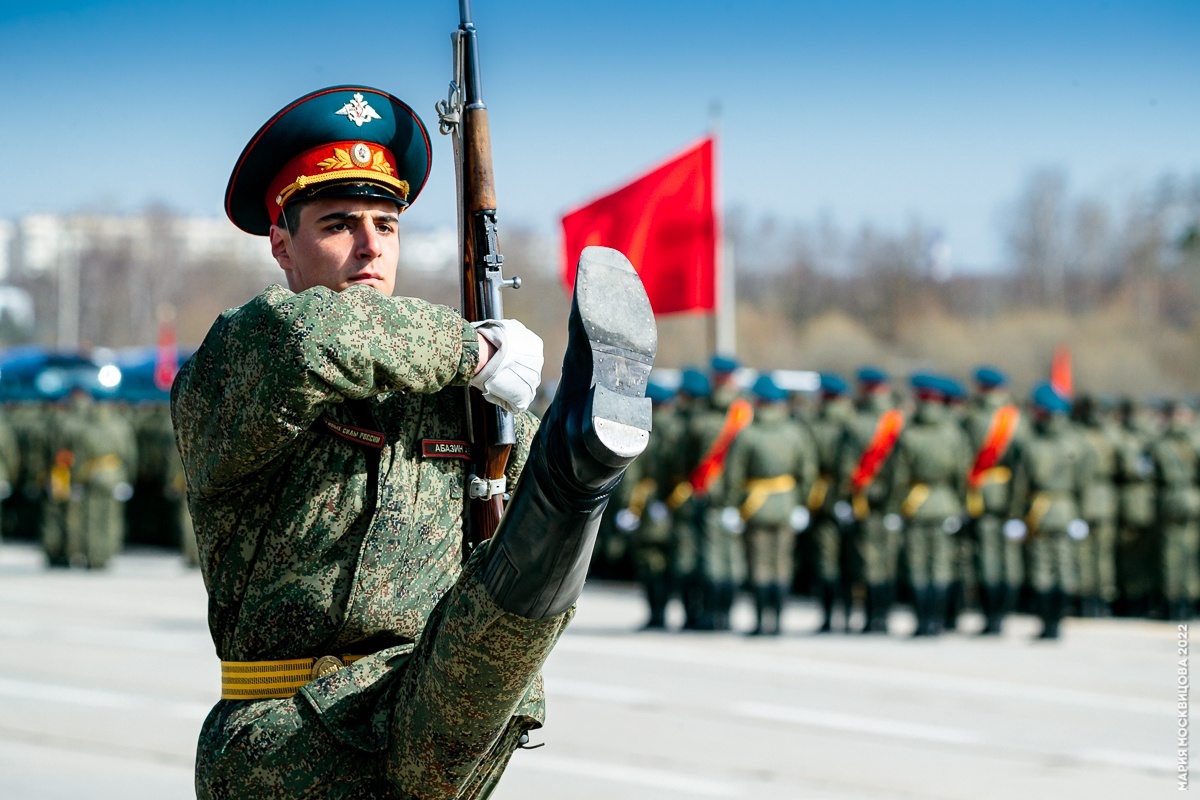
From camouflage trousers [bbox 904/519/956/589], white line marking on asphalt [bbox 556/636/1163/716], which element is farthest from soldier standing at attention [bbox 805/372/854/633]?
white line marking on asphalt [bbox 556/636/1163/716]

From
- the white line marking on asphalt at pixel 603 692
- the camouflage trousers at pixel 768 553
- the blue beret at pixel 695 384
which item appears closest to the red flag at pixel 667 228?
the blue beret at pixel 695 384

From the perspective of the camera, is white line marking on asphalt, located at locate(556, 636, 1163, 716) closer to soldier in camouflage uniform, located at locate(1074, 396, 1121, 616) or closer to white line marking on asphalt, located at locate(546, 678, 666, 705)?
white line marking on asphalt, located at locate(546, 678, 666, 705)

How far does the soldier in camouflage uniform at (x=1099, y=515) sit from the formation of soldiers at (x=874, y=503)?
0.20ft

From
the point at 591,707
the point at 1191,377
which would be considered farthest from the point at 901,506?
the point at 1191,377

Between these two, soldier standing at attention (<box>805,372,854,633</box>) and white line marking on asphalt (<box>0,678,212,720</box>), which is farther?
soldier standing at attention (<box>805,372,854,633</box>)

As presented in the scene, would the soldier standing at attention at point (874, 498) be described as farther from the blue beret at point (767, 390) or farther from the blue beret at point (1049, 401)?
the blue beret at point (1049, 401)

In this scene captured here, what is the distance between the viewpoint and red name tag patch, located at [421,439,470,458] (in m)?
2.82

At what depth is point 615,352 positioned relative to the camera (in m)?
2.29

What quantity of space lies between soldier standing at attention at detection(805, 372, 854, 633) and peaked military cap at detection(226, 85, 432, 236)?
34.4ft

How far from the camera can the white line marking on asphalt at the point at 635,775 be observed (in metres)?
6.85

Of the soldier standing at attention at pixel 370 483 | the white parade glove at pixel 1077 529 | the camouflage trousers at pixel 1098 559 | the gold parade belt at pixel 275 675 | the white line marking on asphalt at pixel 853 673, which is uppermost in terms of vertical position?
the soldier standing at attention at pixel 370 483

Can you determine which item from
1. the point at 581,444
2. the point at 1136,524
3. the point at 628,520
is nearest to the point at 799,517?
the point at 628,520

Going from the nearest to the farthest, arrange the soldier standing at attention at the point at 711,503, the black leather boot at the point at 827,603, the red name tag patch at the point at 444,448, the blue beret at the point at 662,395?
the red name tag patch at the point at 444,448, the soldier standing at attention at the point at 711,503, the black leather boot at the point at 827,603, the blue beret at the point at 662,395

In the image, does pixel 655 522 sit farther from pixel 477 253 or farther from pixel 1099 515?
pixel 477 253
